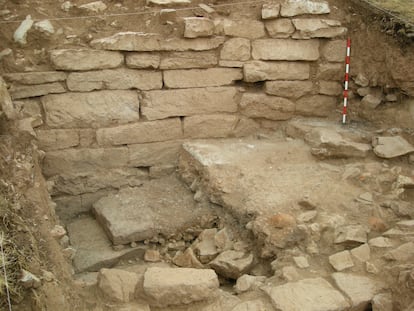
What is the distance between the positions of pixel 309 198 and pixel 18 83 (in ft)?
10.0

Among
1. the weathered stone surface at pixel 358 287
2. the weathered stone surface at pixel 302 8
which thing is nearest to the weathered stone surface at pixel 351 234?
the weathered stone surface at pixel 358 287

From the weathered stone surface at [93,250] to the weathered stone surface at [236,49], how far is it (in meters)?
2.32

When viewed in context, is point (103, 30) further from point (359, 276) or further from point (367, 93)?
point (359, 276)

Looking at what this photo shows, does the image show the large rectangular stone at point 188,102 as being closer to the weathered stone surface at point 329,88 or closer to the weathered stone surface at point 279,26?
the weathered stone surface at point 279,26

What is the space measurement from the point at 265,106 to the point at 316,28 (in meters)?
1.05

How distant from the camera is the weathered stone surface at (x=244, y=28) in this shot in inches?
201

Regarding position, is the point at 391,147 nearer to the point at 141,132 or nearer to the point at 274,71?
the point at 274,71

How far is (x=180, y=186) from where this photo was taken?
5.11m

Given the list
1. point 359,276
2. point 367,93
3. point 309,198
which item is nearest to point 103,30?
point 309,198

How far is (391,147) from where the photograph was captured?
15.3 feet

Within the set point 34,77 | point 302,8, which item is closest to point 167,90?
point 34,77

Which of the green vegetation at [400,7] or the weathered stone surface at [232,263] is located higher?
the green vegetation at [400,7]

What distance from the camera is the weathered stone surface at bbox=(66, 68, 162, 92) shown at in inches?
188

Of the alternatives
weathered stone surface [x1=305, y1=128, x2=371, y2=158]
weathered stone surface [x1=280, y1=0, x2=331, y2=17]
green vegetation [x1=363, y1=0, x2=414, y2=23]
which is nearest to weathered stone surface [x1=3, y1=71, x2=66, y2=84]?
weathered stone surface [x1=280, y1=0, x2=331, y2=17]
